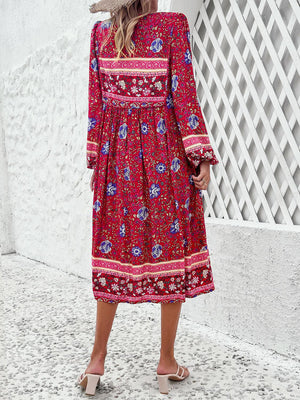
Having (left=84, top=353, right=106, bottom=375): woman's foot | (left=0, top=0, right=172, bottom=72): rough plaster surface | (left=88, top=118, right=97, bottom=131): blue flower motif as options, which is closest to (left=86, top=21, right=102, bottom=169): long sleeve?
(left=88, top=118, right=97, bottom=131): blue flower motif

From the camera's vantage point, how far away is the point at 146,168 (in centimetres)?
197

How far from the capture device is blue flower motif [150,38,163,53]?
1.90 metres

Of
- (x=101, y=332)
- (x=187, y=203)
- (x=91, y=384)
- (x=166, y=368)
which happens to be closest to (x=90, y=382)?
(x=91, y=384)

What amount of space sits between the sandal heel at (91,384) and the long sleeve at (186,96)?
3.19 ft

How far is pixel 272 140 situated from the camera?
2.46m

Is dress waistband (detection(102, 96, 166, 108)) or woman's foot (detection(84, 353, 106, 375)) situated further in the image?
woman's foot (detection(84, 353, 106, 375))

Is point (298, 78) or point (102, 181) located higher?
point (298, 78)

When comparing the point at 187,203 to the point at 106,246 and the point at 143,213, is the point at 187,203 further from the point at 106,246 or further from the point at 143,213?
the point at 106,246

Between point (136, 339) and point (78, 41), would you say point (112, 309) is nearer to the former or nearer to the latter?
point (136, 339)

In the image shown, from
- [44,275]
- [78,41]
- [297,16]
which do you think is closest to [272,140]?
[297,16]

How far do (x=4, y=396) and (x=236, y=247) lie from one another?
4.33 ft

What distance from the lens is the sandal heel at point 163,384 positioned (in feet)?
6.78

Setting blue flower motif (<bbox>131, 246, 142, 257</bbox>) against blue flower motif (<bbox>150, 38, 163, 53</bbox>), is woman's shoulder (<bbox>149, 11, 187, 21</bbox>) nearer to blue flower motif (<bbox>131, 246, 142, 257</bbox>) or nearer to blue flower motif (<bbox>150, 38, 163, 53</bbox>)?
blue flower motif (<bbox>150, 38, 163, 53</bbox>)

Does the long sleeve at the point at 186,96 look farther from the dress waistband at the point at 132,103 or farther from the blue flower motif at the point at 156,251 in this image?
the blue flower motif at the point at 156,251
